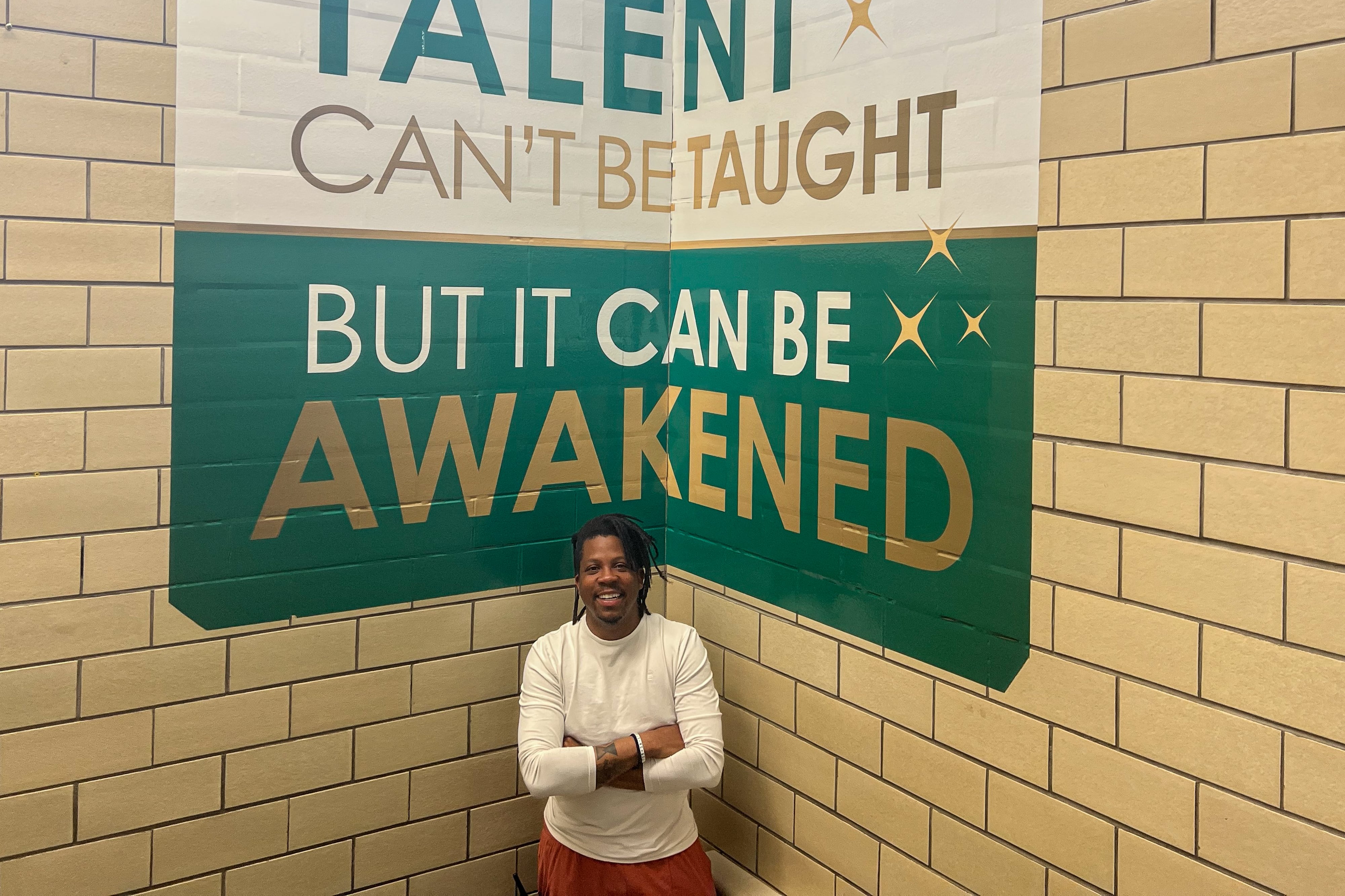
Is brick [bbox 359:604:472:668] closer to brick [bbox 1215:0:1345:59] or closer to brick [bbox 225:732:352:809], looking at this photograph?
brick [bbox 225:732:352:809]

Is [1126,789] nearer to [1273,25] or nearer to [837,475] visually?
[837,475]

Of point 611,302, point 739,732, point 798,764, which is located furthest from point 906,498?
point 611,302

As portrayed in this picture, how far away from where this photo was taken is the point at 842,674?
8.25ft

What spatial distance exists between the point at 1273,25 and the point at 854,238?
98 cm

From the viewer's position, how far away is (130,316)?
2.32m

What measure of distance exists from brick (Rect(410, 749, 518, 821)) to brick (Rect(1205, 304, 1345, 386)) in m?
2.05

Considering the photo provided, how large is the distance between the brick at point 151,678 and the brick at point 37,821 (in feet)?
0.64

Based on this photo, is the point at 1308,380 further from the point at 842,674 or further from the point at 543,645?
the point at 543,645

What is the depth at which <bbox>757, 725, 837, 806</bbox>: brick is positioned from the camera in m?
2.57

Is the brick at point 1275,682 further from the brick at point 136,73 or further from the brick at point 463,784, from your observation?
the brick at point 136,73

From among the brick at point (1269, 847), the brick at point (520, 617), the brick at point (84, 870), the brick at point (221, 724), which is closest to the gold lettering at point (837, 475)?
the brick at point (520, 617)

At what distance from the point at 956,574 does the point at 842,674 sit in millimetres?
452

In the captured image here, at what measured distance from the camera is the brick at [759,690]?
8.85ft

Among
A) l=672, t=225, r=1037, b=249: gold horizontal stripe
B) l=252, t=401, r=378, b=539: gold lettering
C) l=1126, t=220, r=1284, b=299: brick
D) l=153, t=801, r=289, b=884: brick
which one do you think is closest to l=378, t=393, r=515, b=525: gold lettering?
l=252, t=401, r=378, b=539: gold lettering
